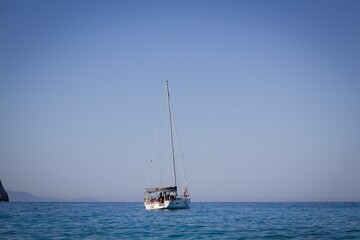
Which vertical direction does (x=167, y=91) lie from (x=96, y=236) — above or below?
above

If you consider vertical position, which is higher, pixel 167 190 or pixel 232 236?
pixel 167 190

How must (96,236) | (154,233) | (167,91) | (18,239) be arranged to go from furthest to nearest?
(167,91) < (154,233) < (96,236) < (18,239)

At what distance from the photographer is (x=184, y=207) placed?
74.5 meters

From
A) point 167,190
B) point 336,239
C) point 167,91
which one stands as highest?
point 167,91

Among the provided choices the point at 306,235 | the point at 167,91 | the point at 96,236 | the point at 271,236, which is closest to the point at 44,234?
the point at 96,236

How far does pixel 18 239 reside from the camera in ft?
95.0

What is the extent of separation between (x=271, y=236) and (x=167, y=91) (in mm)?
51574

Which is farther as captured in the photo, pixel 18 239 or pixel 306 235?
pixel 306 235

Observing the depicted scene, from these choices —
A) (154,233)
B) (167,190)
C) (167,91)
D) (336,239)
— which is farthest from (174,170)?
(336,239)

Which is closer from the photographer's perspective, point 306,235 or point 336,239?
point 336,239

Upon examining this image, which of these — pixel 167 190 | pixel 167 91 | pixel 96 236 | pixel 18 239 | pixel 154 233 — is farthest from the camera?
pixel 167 91

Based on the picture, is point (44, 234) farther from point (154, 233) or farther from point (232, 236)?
point (232, 236)

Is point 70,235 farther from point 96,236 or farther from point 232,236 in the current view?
point 232,236

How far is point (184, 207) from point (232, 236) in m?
43.2
